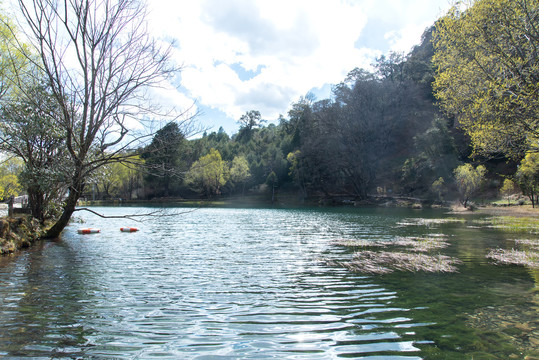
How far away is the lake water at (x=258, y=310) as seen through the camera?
538 cm

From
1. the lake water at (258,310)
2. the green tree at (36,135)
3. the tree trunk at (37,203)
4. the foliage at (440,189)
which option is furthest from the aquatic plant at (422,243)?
the foliage at (440,189)

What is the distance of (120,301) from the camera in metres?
8.02

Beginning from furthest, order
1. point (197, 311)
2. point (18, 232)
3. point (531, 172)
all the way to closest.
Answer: point (531, 172) < point (18, 232) < point (197, 311)

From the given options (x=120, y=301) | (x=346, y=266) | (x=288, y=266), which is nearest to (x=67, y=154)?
(x=120, y=301)

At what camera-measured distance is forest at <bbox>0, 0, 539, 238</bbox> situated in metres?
15.0

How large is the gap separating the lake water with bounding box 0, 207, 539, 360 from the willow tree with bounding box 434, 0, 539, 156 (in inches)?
321

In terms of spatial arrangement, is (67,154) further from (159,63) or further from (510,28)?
(510,28)

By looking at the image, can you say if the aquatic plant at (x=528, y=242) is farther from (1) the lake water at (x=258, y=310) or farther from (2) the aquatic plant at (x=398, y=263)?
(2) the aquatic plant at (x=398, y=263)

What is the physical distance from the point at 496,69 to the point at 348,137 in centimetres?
6397

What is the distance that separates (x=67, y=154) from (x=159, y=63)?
7.09 m

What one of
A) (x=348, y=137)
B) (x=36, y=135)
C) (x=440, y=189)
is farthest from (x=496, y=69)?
(x=348, y=137)

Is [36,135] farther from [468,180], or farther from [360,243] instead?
[468,180]

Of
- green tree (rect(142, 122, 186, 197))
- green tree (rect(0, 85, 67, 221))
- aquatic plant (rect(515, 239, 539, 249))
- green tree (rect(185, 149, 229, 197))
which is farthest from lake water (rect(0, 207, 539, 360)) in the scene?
green tree (rect(185, 149, 229, 197))

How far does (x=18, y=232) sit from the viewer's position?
16500 millimetres
